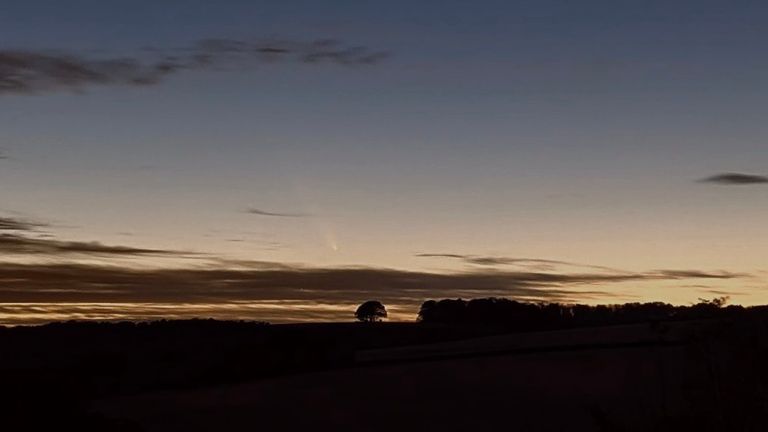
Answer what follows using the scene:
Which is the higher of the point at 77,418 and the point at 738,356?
the point at 738,356

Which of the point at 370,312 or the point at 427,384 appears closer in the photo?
the point at 427,384

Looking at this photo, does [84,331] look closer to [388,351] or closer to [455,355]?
[388,351]

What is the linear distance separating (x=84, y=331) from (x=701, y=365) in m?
38.5

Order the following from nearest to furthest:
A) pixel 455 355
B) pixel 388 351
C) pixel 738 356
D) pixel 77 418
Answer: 1. pixel 738 356
2. pixel 77 418
3. pixel 455 355
4. pixel 388 351

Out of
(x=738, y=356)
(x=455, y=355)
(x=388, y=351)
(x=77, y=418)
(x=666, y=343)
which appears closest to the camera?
(x=738, y=356)

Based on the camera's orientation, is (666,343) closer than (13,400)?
No

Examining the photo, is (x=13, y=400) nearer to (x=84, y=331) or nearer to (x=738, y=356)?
(x=738, y=356)

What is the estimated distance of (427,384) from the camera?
30.2 metres

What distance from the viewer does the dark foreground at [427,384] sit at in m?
20.9

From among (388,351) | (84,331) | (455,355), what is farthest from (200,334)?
(455,355)

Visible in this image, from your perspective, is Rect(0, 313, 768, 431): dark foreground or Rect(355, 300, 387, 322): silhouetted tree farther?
Rect(355, 300, 387, 322): silhouetted tree

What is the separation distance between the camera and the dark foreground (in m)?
20.9

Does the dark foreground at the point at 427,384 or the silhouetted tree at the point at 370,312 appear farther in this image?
the silhouetted tree at the point at 370,312

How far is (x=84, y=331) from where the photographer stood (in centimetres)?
5497
